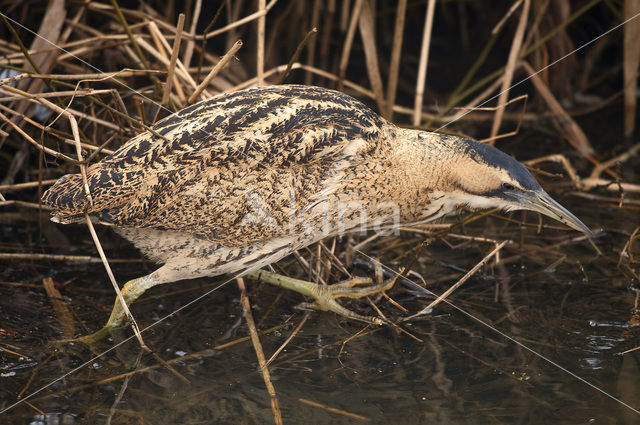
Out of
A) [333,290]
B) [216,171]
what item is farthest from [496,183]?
[216,171]

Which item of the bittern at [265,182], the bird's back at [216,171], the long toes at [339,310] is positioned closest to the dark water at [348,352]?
the long toes at [339,310]

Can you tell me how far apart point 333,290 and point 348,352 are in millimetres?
321

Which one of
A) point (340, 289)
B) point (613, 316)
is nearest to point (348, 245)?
point (340, 289)

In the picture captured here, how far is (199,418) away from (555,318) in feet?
4.97

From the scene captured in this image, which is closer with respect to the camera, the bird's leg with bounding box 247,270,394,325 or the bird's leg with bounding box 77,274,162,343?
the bird's leg with bounding box 77,274,162,343

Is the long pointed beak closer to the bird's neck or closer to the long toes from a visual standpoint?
the bird's neck

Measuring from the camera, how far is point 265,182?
270 cm

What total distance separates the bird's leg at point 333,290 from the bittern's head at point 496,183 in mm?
483

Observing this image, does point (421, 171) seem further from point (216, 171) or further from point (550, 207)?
point (216, 171)

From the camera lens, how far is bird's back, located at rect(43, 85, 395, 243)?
8.76 ft

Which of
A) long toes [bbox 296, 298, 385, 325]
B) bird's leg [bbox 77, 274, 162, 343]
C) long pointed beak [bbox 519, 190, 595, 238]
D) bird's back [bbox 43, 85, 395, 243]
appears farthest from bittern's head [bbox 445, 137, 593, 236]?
bird's leg [bbox 77, 274, 162, 343]

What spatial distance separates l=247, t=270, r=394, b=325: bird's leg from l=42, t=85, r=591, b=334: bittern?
275mm

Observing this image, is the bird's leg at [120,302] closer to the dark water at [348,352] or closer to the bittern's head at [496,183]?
the dark water at [348,352]

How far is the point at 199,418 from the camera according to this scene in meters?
2.40
